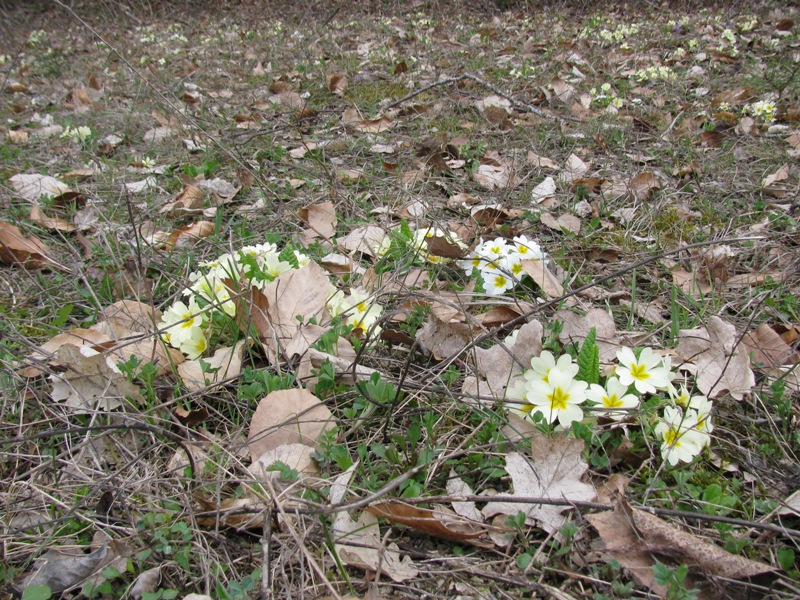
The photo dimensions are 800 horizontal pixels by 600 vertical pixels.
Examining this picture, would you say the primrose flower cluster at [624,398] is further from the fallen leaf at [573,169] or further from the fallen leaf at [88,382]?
the fallen leaf at [573,169]

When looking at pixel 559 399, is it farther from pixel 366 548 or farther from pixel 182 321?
pixel 182 321

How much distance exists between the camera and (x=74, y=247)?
2.52m

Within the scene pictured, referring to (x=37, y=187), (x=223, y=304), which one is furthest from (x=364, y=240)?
(x=37, y=187)

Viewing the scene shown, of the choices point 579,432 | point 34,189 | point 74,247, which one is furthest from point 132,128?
point 579,432

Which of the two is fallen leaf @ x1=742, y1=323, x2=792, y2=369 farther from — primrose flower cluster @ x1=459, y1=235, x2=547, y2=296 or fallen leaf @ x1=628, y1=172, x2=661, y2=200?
fallen leaf @ x1=628, y1=172, x2=661, y2=200

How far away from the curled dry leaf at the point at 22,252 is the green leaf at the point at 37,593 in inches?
62.4

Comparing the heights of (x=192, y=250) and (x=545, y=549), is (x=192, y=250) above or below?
above

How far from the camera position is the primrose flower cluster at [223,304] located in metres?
1.71

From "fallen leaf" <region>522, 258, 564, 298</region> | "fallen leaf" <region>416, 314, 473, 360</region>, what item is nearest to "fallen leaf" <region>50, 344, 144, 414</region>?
"fallen leaf" <region>416, 314, 473, 360</region>

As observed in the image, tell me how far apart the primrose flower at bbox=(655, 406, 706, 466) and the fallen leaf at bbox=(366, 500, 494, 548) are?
486 mm

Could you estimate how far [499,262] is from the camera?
2.02 meters

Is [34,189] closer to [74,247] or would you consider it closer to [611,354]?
[74,247]

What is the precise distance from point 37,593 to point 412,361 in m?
1.06

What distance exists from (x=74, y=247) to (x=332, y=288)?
4.83 feet
